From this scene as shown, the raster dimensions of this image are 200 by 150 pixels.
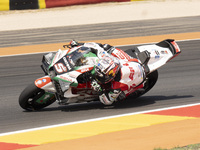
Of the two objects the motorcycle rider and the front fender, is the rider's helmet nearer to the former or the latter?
the motorcycle rider

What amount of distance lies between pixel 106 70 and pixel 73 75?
2.12 feet

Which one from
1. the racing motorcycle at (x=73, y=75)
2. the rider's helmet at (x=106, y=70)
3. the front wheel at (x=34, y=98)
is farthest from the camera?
the front wheel at (x=34, y=98)

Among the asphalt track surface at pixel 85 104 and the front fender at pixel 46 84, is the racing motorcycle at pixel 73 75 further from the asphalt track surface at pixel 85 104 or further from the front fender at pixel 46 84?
the asphalt track surface at pixel 85 104

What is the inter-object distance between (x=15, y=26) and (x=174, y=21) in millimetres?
7363

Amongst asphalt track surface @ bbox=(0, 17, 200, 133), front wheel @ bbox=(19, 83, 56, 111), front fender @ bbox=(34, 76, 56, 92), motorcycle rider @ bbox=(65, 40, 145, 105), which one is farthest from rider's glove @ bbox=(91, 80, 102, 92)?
front wheel @ bbox=(19, 83, 56, 111)

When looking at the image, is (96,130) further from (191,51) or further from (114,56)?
(191,51)

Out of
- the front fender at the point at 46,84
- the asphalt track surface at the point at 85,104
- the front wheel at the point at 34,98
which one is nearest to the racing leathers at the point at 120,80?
the asphalt track surface at the point at 85,104

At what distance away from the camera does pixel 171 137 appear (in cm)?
666

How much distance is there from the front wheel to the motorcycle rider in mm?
1051

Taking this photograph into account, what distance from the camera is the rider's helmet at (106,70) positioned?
7.73 meters

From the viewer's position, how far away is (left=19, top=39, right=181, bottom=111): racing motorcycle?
784cm

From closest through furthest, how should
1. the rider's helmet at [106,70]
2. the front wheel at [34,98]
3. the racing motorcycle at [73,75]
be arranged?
1. the rider's helmet at [106,70]
2. the racing motorcycle at [73,75]
3. the front wheel at [34,98]

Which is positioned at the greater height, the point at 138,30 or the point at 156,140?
the point at 138,30

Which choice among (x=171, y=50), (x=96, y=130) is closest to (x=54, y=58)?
(x=96, y=130)
